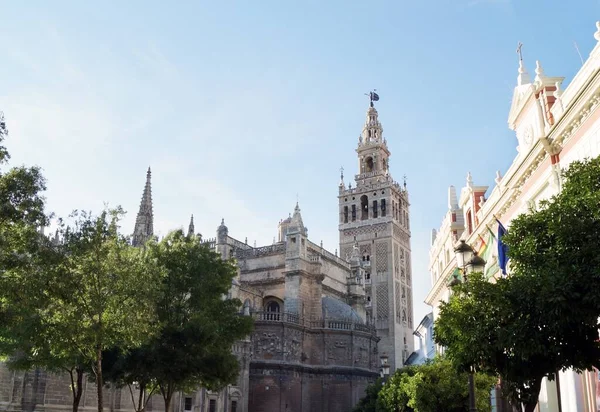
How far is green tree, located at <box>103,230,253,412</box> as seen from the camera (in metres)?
21.0

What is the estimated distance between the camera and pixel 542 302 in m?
8.57

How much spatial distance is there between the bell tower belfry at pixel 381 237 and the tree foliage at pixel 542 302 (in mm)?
57739

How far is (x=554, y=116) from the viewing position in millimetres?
16469

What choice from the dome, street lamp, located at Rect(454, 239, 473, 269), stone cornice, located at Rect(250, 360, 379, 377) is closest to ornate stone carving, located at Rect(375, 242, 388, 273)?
the dome

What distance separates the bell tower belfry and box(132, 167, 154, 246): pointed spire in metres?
31.6

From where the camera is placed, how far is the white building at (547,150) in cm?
1387

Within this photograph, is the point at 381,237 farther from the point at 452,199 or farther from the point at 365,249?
the point at 452,199

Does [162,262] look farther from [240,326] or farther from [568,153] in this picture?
[568,153]

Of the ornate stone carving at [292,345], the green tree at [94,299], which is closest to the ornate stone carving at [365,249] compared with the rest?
the ornate stone carving at [292,345]

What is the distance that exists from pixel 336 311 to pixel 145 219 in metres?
18.0

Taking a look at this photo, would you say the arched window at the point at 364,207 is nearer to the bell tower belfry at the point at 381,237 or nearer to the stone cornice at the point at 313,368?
the bell tower belfry at the point at 381,237

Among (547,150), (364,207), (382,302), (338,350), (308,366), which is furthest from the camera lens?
(364,207)

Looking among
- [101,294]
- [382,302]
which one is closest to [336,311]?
[382,302]

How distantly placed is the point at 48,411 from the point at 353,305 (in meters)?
34.9
